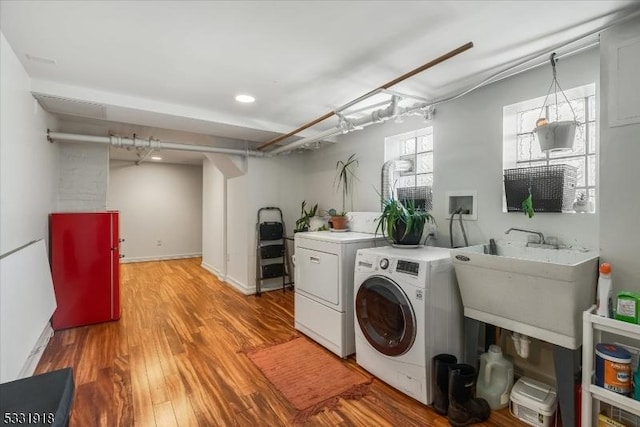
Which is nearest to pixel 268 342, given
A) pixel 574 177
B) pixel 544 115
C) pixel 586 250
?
pixel 586 250

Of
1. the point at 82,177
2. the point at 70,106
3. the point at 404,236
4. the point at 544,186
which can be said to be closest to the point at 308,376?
the point at 404,236

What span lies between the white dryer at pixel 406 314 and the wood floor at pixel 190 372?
0.59 ft

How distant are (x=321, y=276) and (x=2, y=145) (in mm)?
2346

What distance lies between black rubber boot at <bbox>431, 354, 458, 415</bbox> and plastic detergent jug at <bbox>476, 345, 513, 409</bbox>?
0.30m

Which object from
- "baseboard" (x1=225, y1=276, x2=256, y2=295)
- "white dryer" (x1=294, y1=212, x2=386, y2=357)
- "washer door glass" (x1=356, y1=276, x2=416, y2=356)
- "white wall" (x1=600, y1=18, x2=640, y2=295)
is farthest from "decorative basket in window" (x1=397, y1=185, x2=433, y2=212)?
"baseboard" (x1=225, y1=276, x2=256, y2=295)

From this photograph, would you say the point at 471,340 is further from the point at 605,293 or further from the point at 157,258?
the point at 157,258

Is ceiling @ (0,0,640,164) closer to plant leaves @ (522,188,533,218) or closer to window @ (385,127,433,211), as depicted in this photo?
window @ (385,127,433,211)

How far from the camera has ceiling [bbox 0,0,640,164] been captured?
1.50 metres

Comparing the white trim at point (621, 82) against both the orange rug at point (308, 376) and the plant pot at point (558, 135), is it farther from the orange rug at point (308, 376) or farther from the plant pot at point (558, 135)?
the orange rug at point (308, 376)

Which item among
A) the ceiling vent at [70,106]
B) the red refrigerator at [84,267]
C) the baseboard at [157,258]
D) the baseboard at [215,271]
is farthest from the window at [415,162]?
the baseboard at [157,258]

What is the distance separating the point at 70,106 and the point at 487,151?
3657mm

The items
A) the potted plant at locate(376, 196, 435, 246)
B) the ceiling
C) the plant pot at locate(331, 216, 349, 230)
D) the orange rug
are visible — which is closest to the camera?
the ceiling

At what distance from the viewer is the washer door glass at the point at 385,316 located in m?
1.94

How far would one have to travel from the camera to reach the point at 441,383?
6.01 feet
